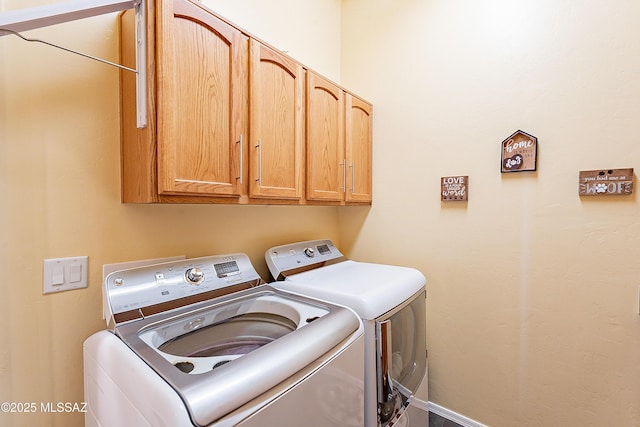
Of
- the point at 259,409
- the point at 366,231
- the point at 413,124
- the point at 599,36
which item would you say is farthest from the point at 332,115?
the point at 259,409

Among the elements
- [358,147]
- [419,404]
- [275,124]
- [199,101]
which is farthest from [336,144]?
[419,404]

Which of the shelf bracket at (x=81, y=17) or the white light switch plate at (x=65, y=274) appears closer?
the shelf bracket at (x=81, y=17)

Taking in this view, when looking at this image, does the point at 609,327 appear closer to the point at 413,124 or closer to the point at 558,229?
the point at 558,229

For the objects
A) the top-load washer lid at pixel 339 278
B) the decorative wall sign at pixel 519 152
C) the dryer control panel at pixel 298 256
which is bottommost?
the top-load washer lid at pixel 339 278

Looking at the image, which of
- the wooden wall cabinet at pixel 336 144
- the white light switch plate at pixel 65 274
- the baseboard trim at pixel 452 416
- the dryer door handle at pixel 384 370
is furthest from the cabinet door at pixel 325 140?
the baseboard trim at pixel 452 416

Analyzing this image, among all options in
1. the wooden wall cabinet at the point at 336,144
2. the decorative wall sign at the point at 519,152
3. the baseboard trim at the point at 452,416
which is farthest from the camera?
the baseboard trim at the point at 452,416

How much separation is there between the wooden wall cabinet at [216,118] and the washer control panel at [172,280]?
0.98 feet

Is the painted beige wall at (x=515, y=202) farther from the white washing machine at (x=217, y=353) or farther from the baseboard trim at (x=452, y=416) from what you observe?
the white washing machine at (x=217, y=353)

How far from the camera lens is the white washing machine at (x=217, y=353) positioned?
2.15 feet

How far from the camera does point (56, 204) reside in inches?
40.8

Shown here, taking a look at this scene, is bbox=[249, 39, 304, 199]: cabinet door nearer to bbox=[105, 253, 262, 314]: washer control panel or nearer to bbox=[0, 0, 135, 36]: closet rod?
bbox=[105, 253, 262, 314]: washer control panel

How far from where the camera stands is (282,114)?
4.64 ft

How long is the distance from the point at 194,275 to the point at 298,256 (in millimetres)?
661

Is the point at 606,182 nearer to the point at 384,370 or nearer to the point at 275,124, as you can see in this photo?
the point at 384,370
